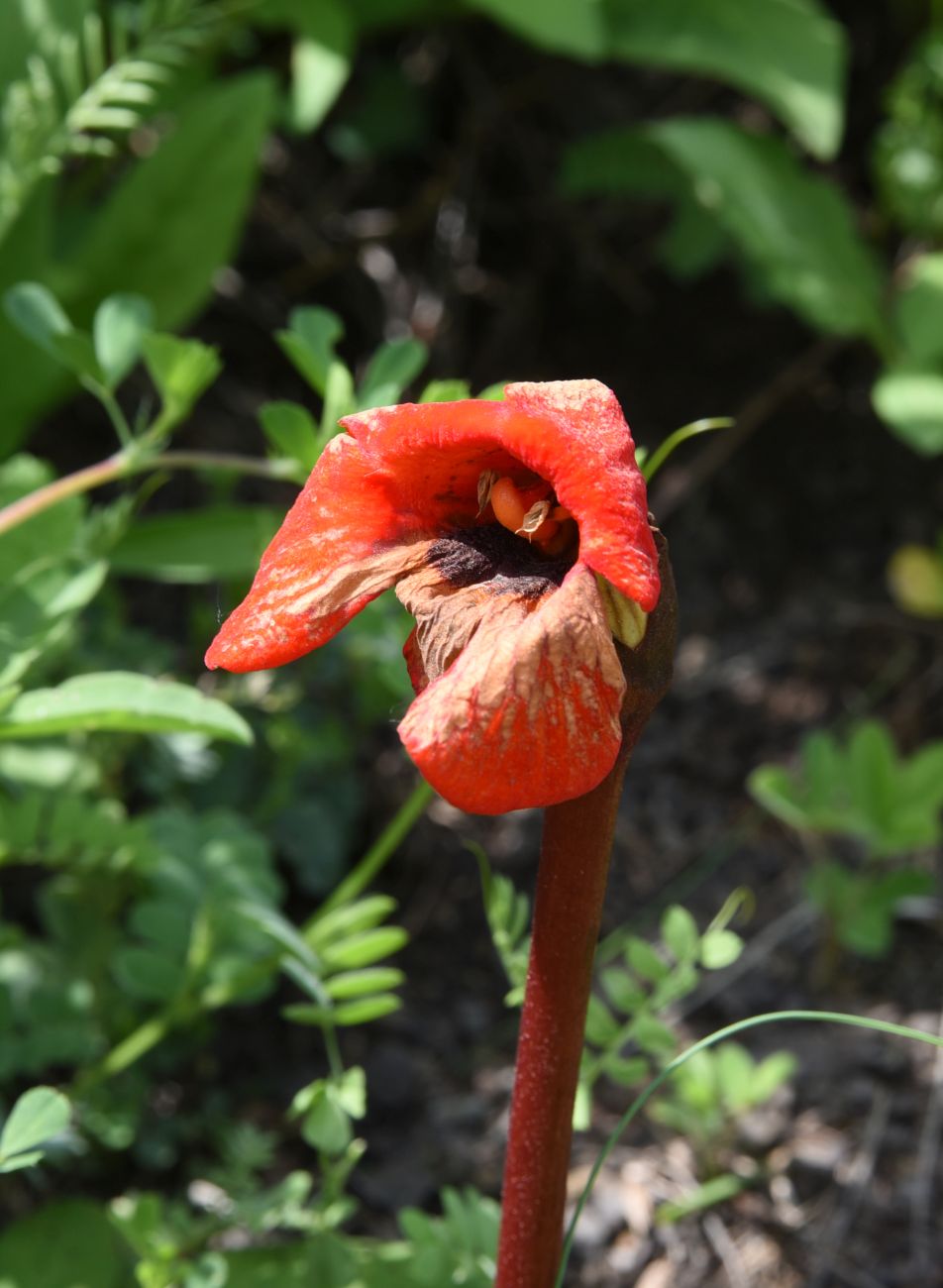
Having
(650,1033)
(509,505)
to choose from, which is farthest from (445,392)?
(650,1033)

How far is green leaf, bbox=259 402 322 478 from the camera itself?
4.41 feet

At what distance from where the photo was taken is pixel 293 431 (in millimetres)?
1367

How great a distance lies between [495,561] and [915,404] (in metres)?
1.59

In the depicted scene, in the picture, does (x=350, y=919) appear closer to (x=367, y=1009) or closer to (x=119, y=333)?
(x=367, y=1009)

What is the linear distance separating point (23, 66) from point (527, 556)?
5.86 feet

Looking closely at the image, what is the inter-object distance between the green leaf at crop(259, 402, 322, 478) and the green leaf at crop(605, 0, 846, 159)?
1.56 meters

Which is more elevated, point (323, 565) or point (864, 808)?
point (323, 565)

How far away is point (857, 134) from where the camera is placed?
315cm

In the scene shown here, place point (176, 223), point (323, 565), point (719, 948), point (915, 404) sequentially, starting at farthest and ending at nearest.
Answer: point (176, 223)
point (915, 404)
point (719, 948)
point (323, 565)

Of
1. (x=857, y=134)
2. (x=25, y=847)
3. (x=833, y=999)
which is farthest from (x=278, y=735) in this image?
(x=857, y=134)

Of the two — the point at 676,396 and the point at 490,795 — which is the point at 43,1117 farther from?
the point at 676,396

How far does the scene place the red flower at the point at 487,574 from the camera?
83 cm

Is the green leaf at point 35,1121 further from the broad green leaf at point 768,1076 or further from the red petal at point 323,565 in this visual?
the broad green leaf at point 768,1076

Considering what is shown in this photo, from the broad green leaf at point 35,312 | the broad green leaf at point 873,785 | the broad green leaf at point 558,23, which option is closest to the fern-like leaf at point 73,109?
the broad green leaf at point 35,312
